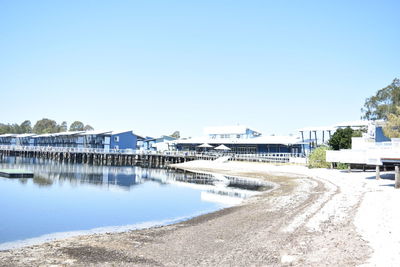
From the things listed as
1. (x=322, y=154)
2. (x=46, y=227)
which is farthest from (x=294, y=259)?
(x=322, y=154)

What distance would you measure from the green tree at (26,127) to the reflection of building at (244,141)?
112 metres

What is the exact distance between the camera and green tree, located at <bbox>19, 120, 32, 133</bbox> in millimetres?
160000

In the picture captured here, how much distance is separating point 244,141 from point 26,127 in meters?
132

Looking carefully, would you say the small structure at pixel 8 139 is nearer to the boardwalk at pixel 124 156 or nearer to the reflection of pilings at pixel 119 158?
the boardwalk at pixel 124 156

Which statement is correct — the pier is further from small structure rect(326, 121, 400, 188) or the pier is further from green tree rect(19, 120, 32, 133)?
green tree rect(19, 120, 32, 133)

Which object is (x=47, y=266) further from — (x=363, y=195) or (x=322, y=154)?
(x=322, y=154)

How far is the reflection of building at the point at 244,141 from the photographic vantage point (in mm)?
55875

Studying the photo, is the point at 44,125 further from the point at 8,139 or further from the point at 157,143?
the point at 157,143

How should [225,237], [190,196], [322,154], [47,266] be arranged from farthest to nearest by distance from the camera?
1. [322,154]
2. [190,196]
3. [225,237]
4. [47,266]

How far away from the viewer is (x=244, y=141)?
200 ft

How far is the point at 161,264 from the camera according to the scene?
8.34m

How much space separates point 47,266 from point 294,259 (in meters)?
5.62

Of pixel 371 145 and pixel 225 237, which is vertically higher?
pixel 371 145

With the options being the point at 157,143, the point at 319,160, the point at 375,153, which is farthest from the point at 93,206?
the point at 157,143
